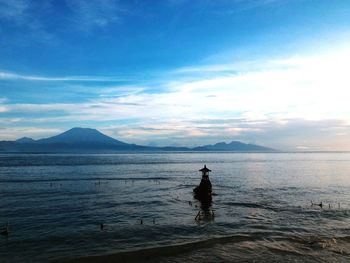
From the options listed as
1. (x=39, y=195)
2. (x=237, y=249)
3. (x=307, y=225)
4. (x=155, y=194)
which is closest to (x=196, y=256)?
(x=237, y=249)

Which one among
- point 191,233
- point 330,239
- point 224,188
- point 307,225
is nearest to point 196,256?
point 191,233

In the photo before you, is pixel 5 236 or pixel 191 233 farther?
pixel 191 233

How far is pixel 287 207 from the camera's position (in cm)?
5403

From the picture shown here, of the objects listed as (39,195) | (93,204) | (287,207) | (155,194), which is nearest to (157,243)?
(93,204)

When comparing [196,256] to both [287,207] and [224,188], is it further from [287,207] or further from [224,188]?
[224,188]

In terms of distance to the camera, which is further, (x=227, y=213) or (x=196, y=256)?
(x=227, y=213)

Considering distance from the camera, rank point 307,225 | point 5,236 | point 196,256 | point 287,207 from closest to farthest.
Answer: point 196,256 → point 5,236 → point 307,225 → point 287,207

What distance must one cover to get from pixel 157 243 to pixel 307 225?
19.6m

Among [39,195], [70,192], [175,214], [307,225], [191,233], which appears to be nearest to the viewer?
[191,233]

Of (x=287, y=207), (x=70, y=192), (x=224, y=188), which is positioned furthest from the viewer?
(x=224, y=188)

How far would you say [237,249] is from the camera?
32.1m

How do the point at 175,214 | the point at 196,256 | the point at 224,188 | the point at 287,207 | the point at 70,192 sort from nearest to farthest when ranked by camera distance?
the point at 196,256
the point at 175,214
the point at 287,207
the point at 70,192
the point at 224,188

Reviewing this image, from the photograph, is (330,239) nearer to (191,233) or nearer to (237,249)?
(237,249)

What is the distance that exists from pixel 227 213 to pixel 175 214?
7.56 metres
